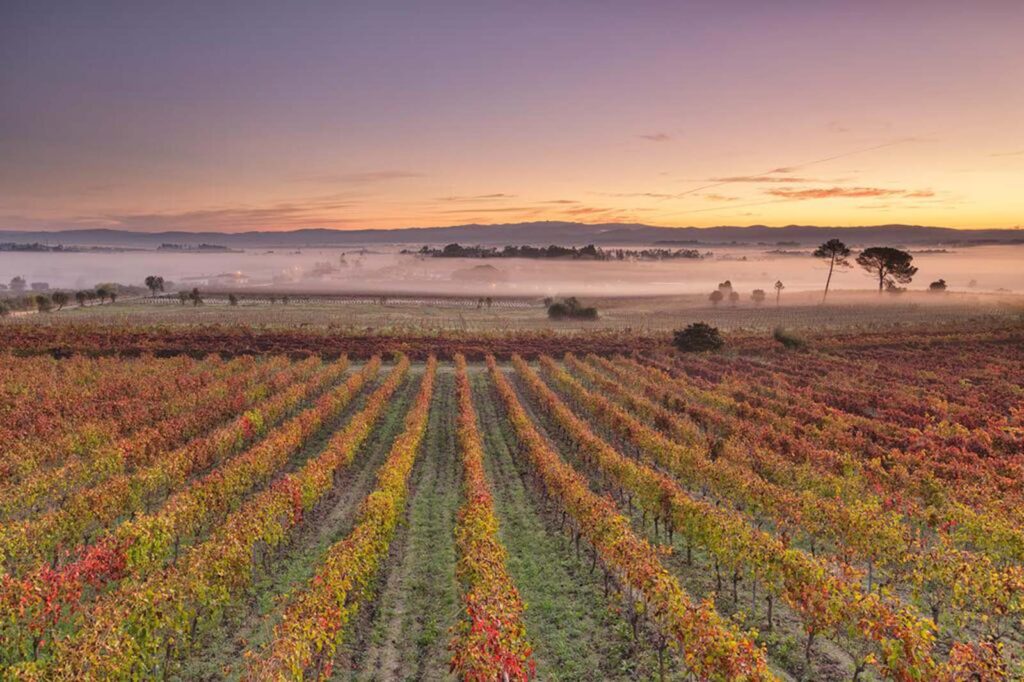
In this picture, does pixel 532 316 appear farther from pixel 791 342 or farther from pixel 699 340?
pixel 791 342

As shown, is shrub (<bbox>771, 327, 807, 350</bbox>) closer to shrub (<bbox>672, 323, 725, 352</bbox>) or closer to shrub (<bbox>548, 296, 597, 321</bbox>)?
shrub (<bbox>672, 323, 725, 352</bbox>)

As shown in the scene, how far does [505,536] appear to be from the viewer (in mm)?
19156

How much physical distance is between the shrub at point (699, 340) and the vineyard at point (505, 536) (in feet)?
91.0

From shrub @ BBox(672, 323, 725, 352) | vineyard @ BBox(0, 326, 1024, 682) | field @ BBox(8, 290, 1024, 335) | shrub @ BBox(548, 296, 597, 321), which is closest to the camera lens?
vineyard @ BBox(0, 326, 1024, 682)

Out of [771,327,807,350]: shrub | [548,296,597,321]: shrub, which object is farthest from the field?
[771,327,807,350]: shrub

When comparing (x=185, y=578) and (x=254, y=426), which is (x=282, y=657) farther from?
(x=254, y=426)

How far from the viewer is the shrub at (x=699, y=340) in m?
69.0

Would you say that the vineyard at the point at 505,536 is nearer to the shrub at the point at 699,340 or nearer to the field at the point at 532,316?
the shrub at the point at 699,340

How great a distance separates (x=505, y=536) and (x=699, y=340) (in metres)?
55.8

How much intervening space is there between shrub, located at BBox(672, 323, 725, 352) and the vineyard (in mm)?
27726

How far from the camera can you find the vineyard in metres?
11.3

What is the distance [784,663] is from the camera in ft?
41.5

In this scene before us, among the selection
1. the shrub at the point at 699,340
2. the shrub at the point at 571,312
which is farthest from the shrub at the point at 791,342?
the shrub at the point at 571,312

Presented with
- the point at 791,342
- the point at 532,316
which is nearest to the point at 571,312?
the point at 532,316
